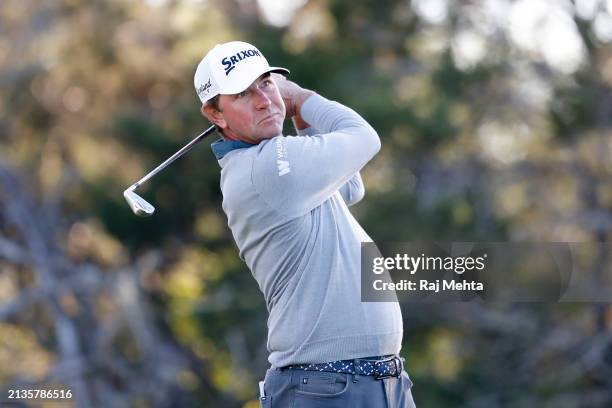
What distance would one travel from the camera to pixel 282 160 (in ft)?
10.2

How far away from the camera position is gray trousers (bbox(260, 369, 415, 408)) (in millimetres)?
3180

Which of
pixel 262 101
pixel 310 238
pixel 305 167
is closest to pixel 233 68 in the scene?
pixel 262 101

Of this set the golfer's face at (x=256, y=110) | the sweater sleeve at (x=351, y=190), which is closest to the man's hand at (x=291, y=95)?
the golfer's face at (x=256, y=110)

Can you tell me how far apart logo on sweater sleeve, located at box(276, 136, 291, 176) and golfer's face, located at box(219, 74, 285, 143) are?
Answer: 15cm

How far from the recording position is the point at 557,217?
15.6 m

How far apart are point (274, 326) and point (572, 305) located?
39.2ft

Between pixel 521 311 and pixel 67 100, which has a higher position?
pixel 67 100

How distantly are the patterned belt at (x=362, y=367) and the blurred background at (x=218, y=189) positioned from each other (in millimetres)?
10136

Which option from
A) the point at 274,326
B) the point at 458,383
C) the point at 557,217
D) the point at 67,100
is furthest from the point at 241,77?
the point at 67,100

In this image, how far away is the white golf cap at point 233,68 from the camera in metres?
3.28

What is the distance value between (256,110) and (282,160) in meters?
0.24

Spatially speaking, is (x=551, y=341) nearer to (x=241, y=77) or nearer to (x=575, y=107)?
(x=575, y=107)

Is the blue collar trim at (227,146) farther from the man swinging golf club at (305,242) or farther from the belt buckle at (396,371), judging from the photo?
the belt buckle at (396,371)

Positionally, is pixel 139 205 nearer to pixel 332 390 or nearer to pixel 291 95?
pixel 291 95
